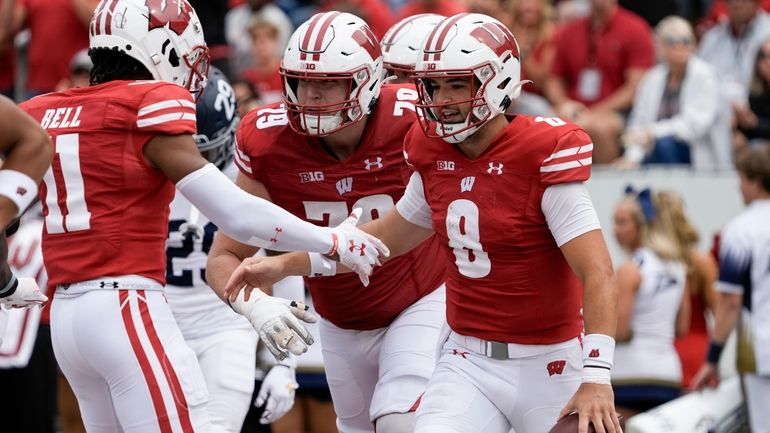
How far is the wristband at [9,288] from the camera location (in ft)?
15.1

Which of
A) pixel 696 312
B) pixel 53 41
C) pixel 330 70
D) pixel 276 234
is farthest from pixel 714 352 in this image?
pixel 53 41

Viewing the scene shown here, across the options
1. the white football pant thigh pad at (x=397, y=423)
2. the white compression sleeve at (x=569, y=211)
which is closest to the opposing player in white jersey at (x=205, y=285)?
the white football pant thigh pad at (x=397, y=423)

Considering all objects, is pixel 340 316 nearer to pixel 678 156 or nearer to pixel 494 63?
pixel 494 63

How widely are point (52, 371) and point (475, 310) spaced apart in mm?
3963

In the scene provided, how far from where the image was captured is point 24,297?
4672mm

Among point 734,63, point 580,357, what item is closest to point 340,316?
point 580,357

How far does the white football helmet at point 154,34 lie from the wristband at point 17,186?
2.88ft

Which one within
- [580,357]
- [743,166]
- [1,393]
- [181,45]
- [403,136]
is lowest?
[1,393]

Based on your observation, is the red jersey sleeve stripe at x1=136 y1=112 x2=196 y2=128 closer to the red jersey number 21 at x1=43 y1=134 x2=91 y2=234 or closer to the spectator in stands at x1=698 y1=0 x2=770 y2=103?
the red jersey number 21 at x1=43 y1=134 x2=91 y2=234

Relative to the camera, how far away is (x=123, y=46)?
470cm

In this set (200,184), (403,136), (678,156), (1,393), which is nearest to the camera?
(200,184)

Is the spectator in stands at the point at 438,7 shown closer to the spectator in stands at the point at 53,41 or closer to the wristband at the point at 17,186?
the spectator in stands at the point at 53,41

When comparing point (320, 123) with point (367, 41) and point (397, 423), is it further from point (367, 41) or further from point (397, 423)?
point (397, 423)

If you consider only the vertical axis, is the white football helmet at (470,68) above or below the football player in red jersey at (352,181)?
above
